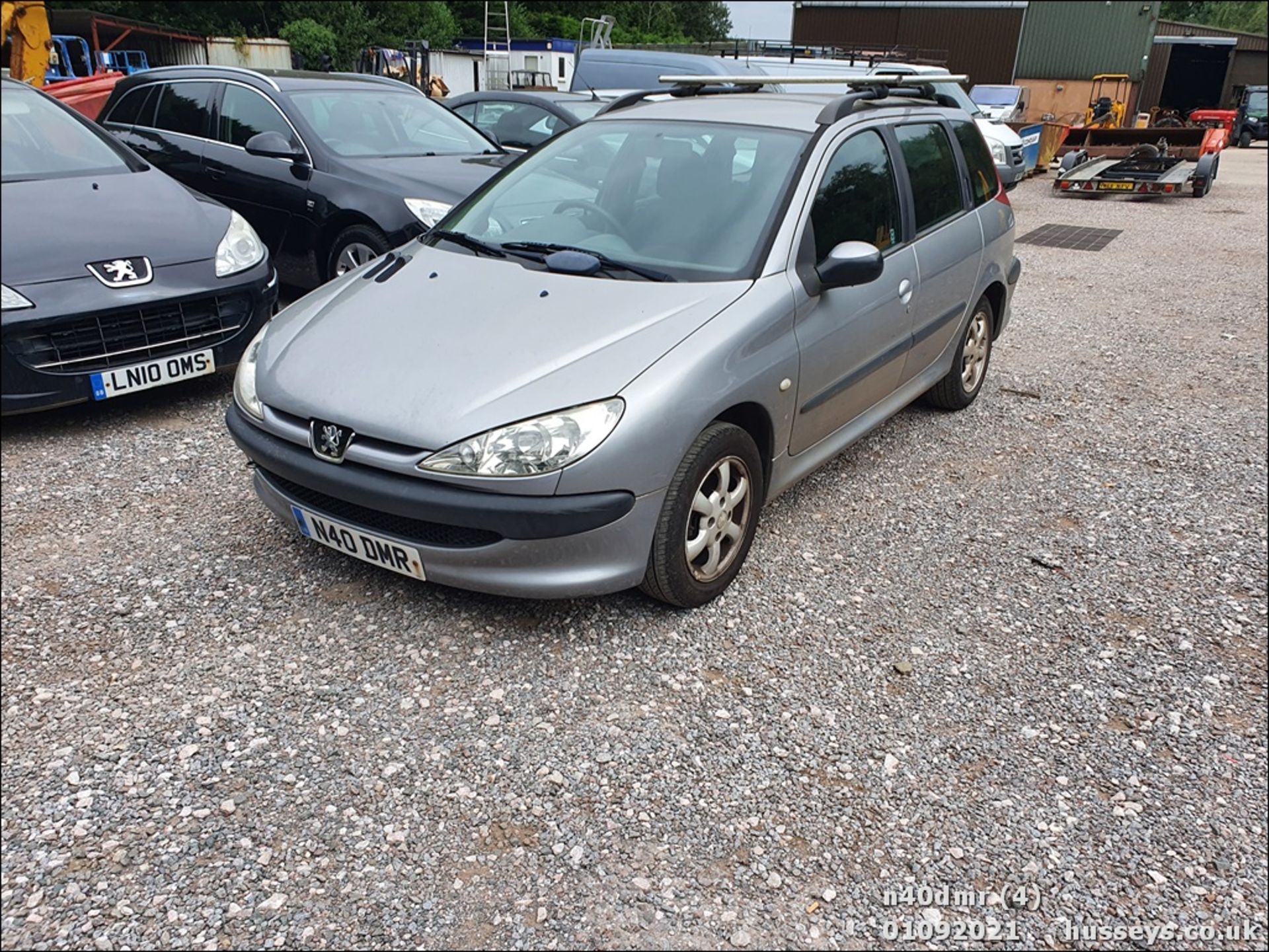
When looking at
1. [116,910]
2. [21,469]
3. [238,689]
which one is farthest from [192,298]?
[116,910]

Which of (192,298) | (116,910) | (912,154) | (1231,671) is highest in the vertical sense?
(912,154)

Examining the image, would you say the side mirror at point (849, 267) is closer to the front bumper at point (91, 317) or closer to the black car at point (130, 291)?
the black car at point (130, 291)

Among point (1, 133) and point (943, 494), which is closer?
point (1, 133)

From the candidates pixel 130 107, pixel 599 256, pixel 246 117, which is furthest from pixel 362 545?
pixel 130 107

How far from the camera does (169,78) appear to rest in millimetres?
6812

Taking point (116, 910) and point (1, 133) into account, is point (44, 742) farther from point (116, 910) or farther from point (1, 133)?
point (1, 133)

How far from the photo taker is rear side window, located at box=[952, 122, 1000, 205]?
5.03 m

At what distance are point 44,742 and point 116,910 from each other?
667 mm

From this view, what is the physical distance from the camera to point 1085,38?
32.4m

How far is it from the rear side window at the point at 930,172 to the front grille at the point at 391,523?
2.67m

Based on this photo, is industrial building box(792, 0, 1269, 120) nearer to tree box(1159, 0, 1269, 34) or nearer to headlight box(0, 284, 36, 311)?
headlight box(0, 284, 36, 311)

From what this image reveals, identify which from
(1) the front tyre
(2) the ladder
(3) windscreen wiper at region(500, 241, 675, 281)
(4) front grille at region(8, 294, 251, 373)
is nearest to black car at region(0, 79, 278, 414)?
(4) front grille at region(8, 294, 251, 373)

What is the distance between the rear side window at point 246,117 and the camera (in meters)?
6.46

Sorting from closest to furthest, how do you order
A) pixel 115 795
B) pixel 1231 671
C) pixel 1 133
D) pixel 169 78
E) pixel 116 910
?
pixel 1 133, pixel 116 910, pixel 115 795, pixel 1231 671, pixel 169 78
